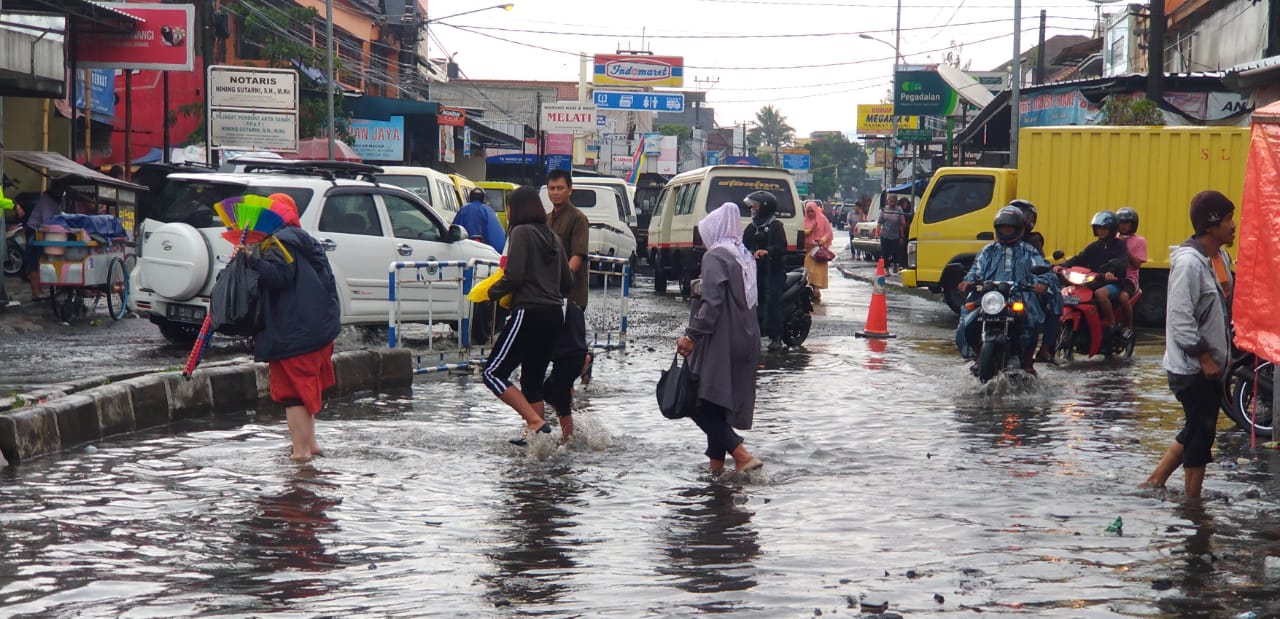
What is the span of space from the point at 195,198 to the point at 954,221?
1120 cm

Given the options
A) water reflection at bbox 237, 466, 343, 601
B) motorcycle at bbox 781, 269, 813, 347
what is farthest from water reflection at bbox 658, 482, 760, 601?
motorcycle at bbox 781, 269, 813, 347

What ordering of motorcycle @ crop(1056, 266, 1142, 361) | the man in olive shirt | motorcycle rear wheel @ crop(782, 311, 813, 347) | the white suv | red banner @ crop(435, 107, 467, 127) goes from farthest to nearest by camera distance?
red banner @ crop(435, 107, 467, 127) < motorcycle rear wheel @ crop(782, 311, 813, 347) < motorcycle @ crop(1056, 266, 1142, 361) < the white suv < the man in olive shirt

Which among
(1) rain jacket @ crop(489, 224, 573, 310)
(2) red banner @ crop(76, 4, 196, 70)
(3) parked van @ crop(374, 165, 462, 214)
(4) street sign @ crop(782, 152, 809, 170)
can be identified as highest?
(4) street sign @ crop(782, 152, 809, 170)

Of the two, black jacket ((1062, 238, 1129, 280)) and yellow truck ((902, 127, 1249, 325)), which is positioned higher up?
yellow truck ((902, 127, 1249, 325))

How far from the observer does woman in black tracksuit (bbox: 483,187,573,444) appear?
858cm

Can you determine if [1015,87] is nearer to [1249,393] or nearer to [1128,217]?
[1128,217]

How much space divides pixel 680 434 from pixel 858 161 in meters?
151

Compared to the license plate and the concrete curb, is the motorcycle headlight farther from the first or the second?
the license plate

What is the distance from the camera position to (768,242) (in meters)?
15.2

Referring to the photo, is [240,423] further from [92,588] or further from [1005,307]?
[1005,307]

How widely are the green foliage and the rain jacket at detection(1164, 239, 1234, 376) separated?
16909 mm

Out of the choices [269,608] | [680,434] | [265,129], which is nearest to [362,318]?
[680,434]

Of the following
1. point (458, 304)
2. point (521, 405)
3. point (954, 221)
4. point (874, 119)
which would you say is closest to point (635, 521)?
point (521, 405)

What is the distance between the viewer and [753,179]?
23438 millimetres
